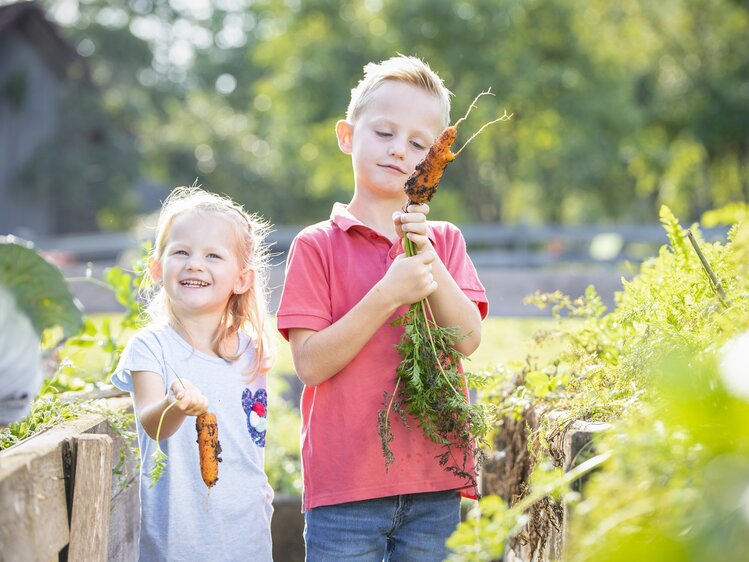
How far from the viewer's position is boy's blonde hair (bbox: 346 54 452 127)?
2436 millimetres

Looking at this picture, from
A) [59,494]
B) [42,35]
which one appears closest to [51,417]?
[59,494]

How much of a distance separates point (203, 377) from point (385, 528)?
0.64m

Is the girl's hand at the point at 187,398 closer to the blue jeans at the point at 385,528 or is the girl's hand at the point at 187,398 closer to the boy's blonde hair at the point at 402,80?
the blue jeans at the point at 385,528

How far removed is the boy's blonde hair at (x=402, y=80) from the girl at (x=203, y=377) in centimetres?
52

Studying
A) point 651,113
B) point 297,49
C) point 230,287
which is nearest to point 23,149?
point 297,49

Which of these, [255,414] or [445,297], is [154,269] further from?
[445,297]

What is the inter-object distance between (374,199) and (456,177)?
24.3m

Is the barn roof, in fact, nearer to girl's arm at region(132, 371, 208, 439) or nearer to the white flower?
girl's arm at region(132, 371, 208, 439)

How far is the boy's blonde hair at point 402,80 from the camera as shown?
2.44m

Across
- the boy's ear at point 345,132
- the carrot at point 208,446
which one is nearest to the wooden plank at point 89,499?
the carrot at point 208,446

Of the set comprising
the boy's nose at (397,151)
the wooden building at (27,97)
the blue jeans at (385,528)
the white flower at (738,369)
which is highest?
the wooden building at (27,97)

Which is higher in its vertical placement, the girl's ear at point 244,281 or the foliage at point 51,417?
the girl's ear at point 244,281

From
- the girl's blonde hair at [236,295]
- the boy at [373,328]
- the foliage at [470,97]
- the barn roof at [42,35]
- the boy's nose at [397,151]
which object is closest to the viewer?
the boy at [373,328]

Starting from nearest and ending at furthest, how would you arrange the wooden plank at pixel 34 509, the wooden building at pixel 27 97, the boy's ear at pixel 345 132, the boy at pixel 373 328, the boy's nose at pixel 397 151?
1. the wooden plank at pixel 34 509
2. the boy at pixel 373 328
3. the boy's nose at pixel 397 151
4. the boy's ear at pixel 345 132
5. the wooden building at pixel 27 97
